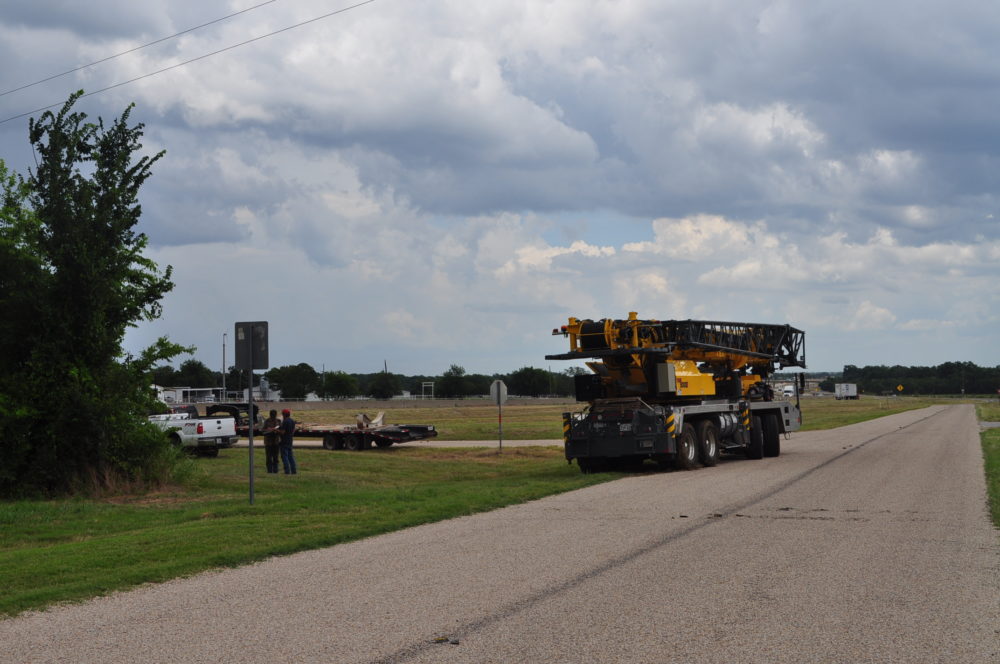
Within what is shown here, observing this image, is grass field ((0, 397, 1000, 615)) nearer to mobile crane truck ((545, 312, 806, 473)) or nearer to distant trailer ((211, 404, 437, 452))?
mobile crane truck ((545, 312, 806, 473))

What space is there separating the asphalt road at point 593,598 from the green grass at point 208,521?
1.84ft

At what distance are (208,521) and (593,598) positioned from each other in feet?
24.8

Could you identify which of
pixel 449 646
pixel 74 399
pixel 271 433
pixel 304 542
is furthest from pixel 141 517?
pixel 449 646

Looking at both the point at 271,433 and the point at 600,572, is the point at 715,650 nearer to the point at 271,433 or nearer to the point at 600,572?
the point at 600,572

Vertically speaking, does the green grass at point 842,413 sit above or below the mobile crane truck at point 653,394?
below

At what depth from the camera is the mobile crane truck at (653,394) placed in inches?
813

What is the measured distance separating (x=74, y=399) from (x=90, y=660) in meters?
12.1

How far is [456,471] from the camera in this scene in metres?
24.5

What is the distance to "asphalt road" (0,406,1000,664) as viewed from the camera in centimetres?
608

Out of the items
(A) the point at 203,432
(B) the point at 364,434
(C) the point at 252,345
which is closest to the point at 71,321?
(C) the point at 252,345

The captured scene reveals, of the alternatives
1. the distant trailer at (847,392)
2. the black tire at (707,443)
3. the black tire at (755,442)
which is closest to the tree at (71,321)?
the black tire at (707,443)

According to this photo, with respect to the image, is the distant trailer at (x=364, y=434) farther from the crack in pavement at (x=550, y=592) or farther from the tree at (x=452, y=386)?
the tree at (x=452, y=386)

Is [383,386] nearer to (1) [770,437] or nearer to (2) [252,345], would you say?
(1) [770,437]

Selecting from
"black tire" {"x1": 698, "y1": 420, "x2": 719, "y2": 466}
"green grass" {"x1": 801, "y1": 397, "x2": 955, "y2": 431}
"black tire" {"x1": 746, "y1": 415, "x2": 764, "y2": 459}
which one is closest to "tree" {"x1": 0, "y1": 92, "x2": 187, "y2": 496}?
"black tire" {"x1": 698, "y1": 420, "x2": 719, "y2": 466}
